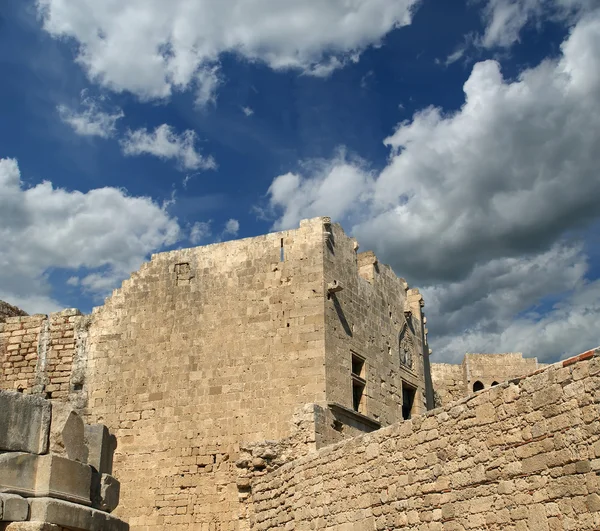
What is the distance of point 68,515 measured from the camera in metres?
6.29

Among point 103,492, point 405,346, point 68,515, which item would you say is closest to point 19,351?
point 405,346

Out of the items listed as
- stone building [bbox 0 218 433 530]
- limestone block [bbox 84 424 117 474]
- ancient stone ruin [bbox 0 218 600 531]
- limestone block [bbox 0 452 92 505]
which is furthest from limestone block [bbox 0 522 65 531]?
stone building [bbox 0 218 433 530]

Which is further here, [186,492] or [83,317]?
[83,317]

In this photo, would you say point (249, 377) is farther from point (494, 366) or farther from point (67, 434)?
point (494, 366)

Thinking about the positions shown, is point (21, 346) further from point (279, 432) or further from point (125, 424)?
point (279, 432)

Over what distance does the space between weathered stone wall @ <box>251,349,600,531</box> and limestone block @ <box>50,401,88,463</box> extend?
3.86 meters

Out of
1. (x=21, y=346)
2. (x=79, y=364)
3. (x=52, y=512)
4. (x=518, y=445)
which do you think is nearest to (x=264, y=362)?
(x=79, y=364)

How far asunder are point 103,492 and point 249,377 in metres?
8.80

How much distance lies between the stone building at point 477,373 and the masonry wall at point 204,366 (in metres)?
9.61

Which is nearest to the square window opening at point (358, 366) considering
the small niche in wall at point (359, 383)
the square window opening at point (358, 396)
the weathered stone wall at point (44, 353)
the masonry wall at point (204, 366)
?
the small niche in wall at point (359, 383)

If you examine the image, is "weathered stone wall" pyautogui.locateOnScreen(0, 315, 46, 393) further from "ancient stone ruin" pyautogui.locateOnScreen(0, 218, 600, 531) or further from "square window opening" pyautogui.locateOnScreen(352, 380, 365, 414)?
"square window opening" pyautogui.locateOnScreen(352, 380, 365, 414)

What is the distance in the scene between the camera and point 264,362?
51.8 feet

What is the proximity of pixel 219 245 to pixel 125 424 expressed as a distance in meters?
4.23

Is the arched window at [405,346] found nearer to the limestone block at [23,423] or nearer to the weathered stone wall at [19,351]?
the weathered stone wall at [19,351]
